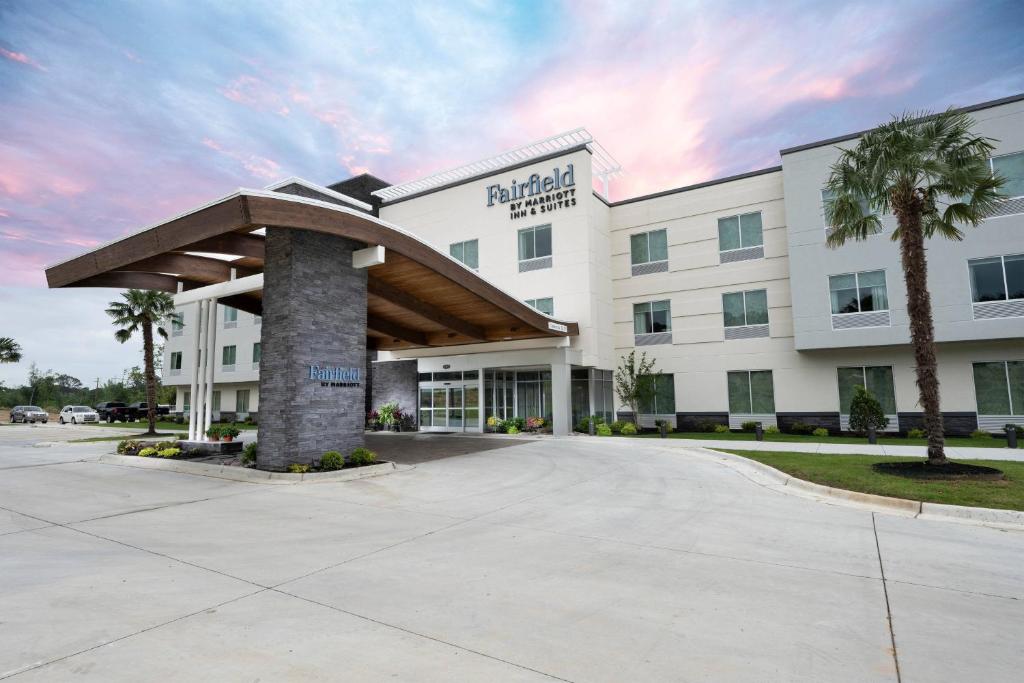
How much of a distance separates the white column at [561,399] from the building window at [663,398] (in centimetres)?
549

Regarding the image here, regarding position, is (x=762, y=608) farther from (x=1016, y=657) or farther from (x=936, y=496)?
(x=936, y=496)

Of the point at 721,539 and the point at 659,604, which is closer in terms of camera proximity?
the point at 659,604

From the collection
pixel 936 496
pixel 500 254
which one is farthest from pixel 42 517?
pixel 500 254

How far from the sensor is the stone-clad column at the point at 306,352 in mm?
13430

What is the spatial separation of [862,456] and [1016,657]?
1318 centimetres

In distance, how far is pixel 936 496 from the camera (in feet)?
32.6

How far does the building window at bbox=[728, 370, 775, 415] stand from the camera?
26688 millimetres

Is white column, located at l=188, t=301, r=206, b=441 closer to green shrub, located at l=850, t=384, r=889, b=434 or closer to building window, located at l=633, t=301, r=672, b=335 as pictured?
building window, located at l=633, t=301, r=672, b=335

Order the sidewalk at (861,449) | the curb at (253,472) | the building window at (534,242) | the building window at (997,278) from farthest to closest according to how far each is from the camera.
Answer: the building window at (534,242) → the building window at (997,278) → the sidewalk at (861,449) → the curb at (253,472)

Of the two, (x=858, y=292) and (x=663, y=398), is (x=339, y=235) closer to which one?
(x=663, y=398)

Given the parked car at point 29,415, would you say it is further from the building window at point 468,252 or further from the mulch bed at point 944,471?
the mulch bed at point 944,471

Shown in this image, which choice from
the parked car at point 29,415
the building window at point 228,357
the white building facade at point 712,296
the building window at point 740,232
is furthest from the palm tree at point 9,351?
the building window at point 740,232

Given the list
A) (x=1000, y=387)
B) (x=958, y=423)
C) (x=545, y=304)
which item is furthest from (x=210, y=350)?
(x=1000, y=387)

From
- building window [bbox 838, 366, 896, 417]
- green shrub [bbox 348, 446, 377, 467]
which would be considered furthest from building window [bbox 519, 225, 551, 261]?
green shrub [bbox 348, 446, 377, 467]
